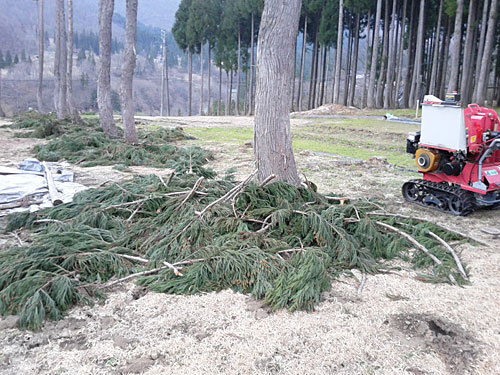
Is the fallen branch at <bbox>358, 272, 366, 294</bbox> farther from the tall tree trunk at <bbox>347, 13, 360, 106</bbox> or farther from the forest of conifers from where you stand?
the tall tree trunk at <bbox>347, 13, 360, 106</bbox>

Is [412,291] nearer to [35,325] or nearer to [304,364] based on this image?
[304,364]

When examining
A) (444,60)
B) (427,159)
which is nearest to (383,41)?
(444,60)

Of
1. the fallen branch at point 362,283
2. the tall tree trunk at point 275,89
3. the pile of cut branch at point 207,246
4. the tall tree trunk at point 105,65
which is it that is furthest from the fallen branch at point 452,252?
the tall tree trunk at point 105,65

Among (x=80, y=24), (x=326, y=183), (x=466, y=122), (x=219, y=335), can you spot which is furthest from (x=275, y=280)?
(x=80, y=24)

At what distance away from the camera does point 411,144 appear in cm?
673

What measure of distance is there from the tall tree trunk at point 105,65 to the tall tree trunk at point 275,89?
31.8ft

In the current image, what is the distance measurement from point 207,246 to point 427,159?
373cm

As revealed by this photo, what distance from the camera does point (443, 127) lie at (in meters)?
5.91

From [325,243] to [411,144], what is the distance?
10.4 ft

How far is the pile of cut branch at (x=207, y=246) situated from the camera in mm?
3547

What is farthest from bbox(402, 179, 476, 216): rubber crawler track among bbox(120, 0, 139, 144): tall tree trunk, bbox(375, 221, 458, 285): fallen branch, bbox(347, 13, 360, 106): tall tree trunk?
bbox(347, 13, 360, 106): tall tree trunk

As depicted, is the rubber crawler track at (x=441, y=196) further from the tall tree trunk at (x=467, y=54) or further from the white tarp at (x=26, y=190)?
the tall tree trunk at (x=467, y=54)

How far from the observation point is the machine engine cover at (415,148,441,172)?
6.15 meters

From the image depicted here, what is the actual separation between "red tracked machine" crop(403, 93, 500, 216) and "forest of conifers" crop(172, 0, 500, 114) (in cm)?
1669
